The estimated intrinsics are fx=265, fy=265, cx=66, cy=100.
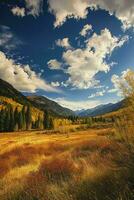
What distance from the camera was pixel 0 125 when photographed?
112188mm

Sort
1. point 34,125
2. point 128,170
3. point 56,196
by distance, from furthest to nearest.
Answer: point 34,125 → point 56,196 → point 128,170

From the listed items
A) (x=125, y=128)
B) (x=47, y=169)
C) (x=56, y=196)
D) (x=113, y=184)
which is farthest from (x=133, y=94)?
(x=47, y=169)

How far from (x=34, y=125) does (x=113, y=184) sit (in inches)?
5168

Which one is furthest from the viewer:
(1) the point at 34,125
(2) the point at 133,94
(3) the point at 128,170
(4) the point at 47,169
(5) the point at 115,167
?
(1) the point at 34,125

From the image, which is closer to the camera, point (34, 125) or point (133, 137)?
point (133, 137)

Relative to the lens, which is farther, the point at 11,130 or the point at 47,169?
the point at 11,130

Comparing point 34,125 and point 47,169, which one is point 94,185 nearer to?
point 47,169

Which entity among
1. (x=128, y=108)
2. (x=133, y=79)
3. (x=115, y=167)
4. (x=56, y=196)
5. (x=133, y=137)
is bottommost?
(x=56, y=196)

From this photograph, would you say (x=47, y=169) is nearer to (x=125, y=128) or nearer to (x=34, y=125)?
(x=125, y=128)

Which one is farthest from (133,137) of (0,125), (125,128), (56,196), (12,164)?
(0,125)

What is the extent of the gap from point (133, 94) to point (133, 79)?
54cm

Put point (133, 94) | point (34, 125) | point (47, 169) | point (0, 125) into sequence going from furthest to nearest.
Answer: point (34, 125) < point (0, 125) < point (47, 169) < point (133, 94)

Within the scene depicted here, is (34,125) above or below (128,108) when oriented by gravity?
above

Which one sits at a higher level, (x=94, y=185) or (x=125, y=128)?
(x=125, y=128)
